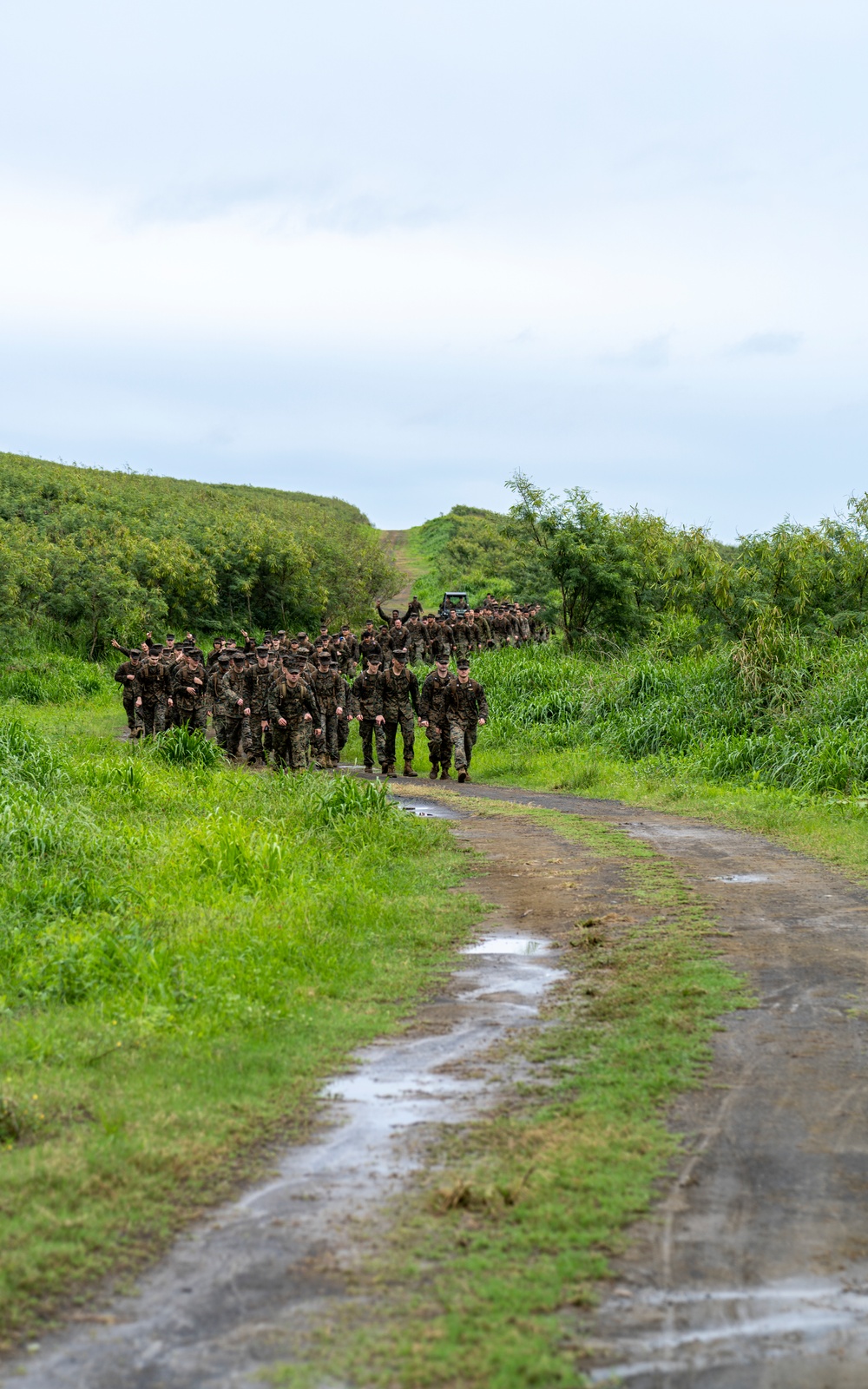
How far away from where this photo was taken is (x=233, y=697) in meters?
20.7

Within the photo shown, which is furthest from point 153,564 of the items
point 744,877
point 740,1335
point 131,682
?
point 740,1335

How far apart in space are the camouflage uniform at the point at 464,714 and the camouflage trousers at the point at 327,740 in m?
2.24

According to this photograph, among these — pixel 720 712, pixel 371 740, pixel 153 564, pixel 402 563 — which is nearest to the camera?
pixel 720 712

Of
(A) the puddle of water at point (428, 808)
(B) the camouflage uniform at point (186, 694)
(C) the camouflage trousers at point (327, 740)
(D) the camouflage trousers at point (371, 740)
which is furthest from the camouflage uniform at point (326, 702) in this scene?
(A) the puddle of water at point (428, 808)

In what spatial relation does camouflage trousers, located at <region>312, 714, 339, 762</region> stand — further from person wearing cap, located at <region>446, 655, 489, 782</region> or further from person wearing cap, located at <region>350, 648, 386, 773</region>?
person wearing cap, located at <region>446, 655, 489, 782</region>

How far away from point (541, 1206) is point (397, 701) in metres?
16.4

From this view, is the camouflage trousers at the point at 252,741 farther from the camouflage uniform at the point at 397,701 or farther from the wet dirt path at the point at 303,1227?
the wet dirt path at the point at 303,1227

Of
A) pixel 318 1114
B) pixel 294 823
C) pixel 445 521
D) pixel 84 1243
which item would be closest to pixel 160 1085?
pixel 318 1114

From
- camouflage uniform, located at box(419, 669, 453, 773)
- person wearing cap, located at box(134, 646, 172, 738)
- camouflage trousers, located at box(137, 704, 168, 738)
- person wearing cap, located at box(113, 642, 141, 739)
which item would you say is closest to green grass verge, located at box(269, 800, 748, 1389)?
camouflage uniform, located at box(419, 669, 453, 773)

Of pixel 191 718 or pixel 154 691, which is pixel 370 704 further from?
pixel 154 691

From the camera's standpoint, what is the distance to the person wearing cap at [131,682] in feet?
76.7

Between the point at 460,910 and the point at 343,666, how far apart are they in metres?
24.4

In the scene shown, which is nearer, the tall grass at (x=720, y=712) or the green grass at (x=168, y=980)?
the green grass at (x=168, y=980)

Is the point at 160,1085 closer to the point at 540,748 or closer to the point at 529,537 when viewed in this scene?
the point at 540,748
